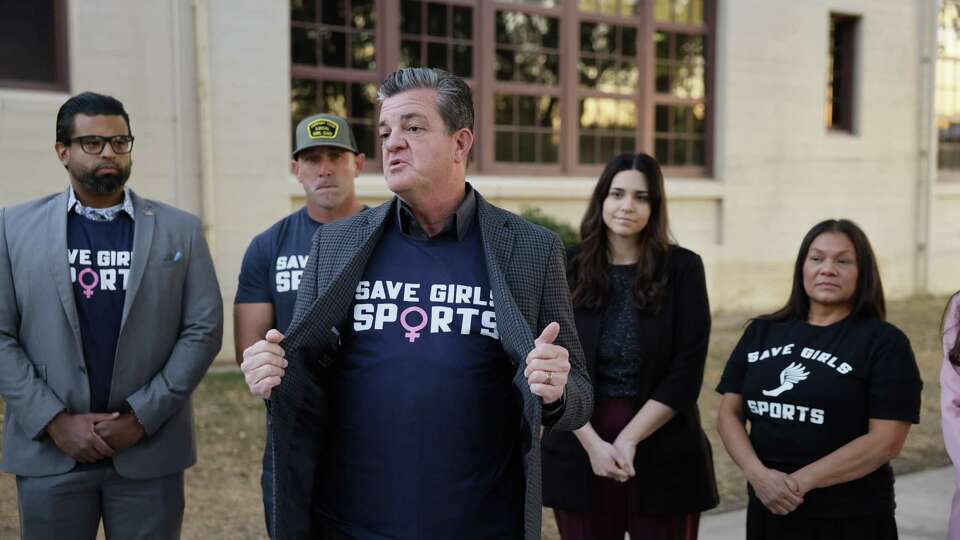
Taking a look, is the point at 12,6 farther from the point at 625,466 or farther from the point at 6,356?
the point at 625,466

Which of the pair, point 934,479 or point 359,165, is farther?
point 934,479

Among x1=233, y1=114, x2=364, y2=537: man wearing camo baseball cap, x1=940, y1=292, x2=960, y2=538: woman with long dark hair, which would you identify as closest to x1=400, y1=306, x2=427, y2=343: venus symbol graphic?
x1=233, y1=114, x2=364, y2=537: man wearing camo baseball cap

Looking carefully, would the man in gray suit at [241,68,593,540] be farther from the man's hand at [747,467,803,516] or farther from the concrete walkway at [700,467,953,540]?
the concrete walkway at [700,467,953,540]

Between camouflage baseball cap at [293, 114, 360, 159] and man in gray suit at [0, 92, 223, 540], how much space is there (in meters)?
0.70

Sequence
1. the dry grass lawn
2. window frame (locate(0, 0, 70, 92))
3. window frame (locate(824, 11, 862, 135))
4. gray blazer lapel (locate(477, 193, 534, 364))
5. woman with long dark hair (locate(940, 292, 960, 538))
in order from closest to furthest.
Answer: gray blazer lapel (locate(477, 193, 534, 364)), woman with long dark hair (locate(940, 292, 960, 538)), the dry grass lawn, window frame (locate(0, 0, 70, 92)), window frame (locate(824, 11, 862, 135))

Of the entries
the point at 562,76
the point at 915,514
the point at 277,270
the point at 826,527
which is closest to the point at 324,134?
the point at 277,270

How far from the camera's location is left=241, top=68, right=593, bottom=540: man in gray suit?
2.54 m

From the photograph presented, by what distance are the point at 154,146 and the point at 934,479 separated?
7.18m

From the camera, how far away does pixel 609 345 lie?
3.72 m

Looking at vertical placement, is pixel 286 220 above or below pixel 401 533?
above

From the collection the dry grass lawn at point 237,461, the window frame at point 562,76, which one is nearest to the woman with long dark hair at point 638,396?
the dry grass lawn at point 237,461

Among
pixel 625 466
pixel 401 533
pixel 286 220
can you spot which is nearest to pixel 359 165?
pixel 286 220

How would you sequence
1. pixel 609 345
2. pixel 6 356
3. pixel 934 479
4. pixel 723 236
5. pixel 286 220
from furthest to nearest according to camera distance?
pixel 723 236, pixel 934 479, pixel 286 220, pixel 609 345, pixel 6 356

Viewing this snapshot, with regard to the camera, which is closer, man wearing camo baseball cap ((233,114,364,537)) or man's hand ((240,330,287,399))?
man's hand ((240,330,287,399))
